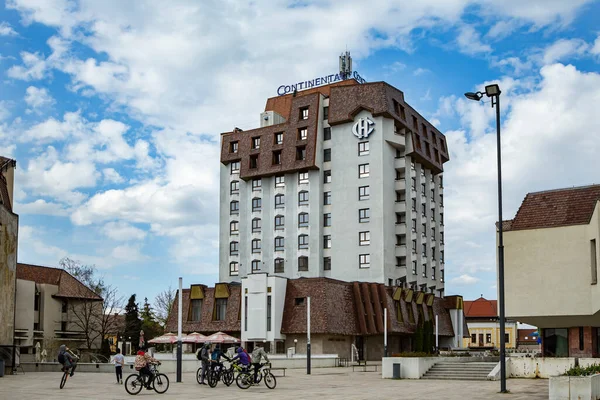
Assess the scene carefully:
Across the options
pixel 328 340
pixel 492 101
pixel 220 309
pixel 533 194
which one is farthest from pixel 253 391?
pixel 220 309

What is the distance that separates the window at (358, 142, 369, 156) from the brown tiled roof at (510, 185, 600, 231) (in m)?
45.5

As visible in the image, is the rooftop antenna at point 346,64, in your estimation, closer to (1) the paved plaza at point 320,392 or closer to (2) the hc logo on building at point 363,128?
(2) the hc logo on building at point 363,128

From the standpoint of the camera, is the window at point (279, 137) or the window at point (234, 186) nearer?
the window at point (279, 137)

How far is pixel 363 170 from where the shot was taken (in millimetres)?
82562

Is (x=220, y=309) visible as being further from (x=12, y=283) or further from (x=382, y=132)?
(x=12, y=283)

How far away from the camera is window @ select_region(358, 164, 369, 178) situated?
270 feet

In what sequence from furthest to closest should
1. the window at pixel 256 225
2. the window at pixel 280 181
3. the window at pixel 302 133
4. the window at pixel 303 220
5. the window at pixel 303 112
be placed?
the window at pixel 256 225, the window at pixel 280 181, the window at pixel 303 112, the window at pixel 303 220, the window at pixel 302 133

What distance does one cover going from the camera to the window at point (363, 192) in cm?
8175

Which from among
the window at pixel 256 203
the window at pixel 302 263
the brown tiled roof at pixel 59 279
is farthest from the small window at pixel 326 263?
the brown tiled roof at pixel 59 279

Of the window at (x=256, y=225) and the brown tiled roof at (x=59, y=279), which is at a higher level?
the window at (x=256, y=225)

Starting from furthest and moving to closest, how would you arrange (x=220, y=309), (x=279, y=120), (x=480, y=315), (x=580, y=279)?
(x=480, y=315)
(x=279, y=120)
(x=220, y=309)
(x=580, y=279)

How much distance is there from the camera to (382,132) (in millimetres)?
81188

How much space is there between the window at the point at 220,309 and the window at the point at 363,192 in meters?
19.1

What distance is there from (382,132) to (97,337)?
138 ft
